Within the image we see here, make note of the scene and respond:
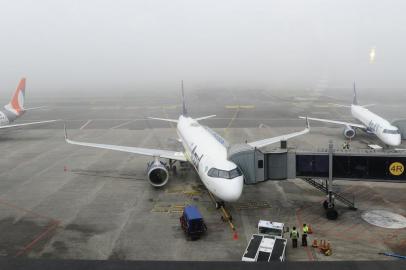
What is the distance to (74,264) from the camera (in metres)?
16.6

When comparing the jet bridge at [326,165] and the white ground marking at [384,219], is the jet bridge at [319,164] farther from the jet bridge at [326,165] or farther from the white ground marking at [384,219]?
the white ground marking at [384,219]

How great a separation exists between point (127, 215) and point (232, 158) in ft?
32.6

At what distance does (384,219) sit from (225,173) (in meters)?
13.0

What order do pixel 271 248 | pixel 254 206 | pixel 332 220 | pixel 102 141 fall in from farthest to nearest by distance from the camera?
pixel 102 141 < pixel 254 206 < pixel 332 220 < pixel 271 248

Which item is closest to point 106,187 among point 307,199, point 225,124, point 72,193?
point 72,193

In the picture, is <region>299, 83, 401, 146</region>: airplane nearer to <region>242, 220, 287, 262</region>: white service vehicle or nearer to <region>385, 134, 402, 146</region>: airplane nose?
<region>385, 134, 402, 146</region>: airplane nose

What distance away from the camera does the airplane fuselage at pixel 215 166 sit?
29.5 m

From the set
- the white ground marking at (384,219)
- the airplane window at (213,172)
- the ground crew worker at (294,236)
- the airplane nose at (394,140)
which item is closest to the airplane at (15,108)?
the airplane window at (213,172)

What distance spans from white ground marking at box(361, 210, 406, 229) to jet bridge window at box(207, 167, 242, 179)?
10.7 meters

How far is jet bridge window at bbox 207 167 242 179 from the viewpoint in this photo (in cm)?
2997

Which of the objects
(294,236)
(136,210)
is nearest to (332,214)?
(294,236)

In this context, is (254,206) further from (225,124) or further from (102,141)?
(225,124)

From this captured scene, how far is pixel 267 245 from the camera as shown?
982 inches

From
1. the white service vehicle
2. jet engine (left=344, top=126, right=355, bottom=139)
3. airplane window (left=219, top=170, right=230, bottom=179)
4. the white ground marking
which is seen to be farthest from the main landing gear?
jet engine (left=344, top=126, right=355, bottom=139)
